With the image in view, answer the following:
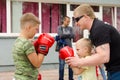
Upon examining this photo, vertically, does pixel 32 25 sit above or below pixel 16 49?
above

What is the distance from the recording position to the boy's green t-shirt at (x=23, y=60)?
437 cm

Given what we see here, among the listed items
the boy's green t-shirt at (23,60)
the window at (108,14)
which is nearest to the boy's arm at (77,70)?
the boy's green t-shirt at (23,60)

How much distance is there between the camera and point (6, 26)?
1408cm

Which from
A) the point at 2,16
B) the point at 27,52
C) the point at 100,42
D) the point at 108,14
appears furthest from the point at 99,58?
the point at 108,14

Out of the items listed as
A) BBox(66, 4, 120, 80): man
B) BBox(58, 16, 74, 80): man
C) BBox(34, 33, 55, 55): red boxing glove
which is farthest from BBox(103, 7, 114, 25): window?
BBox(66, 4, 120, 80): man

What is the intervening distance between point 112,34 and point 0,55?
1083cm

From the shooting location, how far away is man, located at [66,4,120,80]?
3.42m

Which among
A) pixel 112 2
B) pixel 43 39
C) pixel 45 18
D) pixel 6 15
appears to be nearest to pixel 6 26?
pixel 6 15

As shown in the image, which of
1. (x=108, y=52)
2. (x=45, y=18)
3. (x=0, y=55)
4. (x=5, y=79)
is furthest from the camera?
(x=45, y=18)

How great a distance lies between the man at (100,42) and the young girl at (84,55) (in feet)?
1.88

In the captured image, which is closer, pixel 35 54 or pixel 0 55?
pixel 35 54

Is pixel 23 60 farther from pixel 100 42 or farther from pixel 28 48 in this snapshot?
pixel 100 42

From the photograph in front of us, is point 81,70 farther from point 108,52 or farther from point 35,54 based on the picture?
point 108,52

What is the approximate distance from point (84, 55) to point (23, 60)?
2.46 feet
